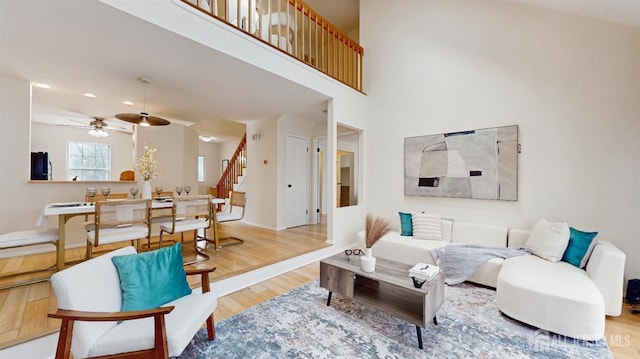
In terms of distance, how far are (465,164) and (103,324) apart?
4.18m

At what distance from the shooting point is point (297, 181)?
5.52 m

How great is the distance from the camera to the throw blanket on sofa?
276 cm

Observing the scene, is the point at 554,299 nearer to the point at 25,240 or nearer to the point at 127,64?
the point at 25,240

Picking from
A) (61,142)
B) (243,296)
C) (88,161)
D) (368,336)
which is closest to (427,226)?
(368,336)

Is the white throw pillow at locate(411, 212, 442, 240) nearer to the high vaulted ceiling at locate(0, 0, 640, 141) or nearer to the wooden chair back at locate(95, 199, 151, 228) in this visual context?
the high vaulted ceiling at locate(0, 0, 640, 141)

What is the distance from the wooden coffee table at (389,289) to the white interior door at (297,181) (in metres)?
2.97

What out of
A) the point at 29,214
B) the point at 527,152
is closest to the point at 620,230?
the point at 527,152

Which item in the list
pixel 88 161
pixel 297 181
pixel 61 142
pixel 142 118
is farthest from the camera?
pixel 88 161

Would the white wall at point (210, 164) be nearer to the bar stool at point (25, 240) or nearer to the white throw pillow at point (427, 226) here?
the bar stool at point (25, 240)

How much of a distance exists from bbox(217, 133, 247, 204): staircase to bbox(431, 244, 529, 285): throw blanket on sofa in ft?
16.0

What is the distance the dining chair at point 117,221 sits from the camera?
2.45 metres

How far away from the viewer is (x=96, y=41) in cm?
231

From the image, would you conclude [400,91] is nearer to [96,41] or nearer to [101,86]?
[96,41]

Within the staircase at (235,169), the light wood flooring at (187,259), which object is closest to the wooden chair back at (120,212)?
the light wood flooring at (187,259)
